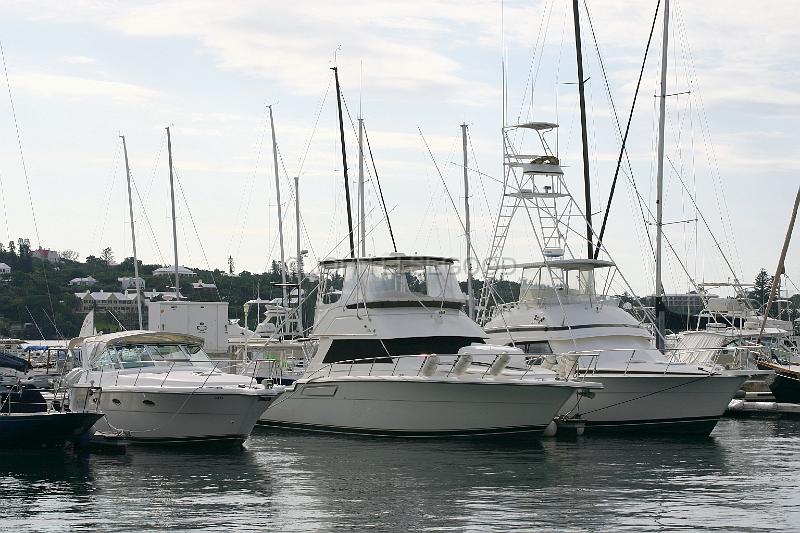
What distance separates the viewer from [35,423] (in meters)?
27.2

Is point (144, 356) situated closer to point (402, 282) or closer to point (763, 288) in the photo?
point (402, 282)

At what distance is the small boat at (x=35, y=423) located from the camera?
Result: 27.1 meters

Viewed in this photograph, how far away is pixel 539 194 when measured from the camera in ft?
131

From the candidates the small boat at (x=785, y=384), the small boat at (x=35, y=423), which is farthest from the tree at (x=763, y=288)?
the small boat at (x=35, y=423)

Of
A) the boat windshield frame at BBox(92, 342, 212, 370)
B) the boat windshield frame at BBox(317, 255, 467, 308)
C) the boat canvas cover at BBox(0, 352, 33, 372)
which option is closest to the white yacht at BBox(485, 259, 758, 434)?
the boat windshield frame at BBox(317, 255, 467, 308)

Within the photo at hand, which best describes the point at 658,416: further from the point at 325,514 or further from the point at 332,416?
the point at 325,514

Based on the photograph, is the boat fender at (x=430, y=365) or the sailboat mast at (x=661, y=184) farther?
the sailboat mast at (x=661, y=184)

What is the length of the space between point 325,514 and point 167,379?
32.4ft

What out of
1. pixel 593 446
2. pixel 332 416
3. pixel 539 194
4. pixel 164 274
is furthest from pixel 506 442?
pixel 164 274

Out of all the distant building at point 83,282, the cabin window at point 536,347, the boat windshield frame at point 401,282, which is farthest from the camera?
the distant building at point 83,282

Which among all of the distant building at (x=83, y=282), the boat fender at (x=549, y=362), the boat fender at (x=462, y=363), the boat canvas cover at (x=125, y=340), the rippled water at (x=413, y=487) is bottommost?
the rippled water at (x=413, y=487)

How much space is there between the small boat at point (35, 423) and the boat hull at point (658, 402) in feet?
42.6

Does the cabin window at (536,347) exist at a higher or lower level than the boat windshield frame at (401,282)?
lower

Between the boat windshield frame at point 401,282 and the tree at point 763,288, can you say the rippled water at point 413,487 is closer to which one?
the boat windshield frame at point 401,282
